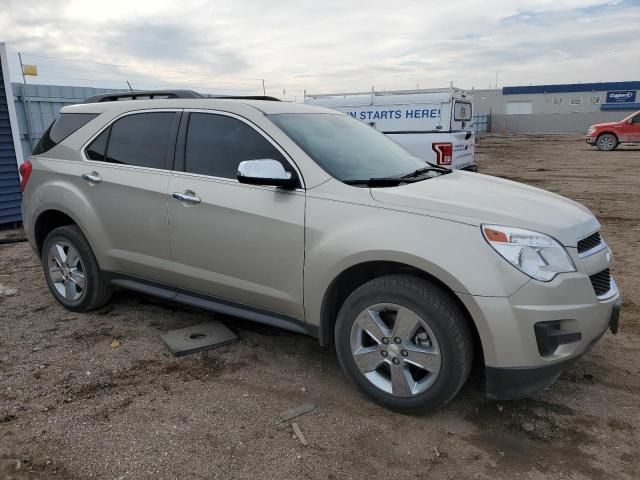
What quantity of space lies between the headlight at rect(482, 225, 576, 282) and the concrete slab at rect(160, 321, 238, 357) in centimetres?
225

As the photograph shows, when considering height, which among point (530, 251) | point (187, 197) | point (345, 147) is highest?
point (345, 147)

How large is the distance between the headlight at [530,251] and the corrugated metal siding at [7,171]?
7.96 meters

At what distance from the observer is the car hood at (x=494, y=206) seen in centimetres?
280

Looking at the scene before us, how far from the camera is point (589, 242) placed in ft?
9.95

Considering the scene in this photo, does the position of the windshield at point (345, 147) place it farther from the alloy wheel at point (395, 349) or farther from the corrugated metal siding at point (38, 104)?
the corrugated metal siding at point (38, 104)

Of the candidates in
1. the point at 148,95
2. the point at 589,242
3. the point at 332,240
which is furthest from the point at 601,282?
the point at 148,95

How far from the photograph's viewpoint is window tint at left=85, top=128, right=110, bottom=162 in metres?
4.30

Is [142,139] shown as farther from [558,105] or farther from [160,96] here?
[558,105]

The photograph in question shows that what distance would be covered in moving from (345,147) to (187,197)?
3.83ft

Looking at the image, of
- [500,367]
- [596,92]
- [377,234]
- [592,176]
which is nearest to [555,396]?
[500,367]

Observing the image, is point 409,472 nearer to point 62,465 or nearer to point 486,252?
point 486,252

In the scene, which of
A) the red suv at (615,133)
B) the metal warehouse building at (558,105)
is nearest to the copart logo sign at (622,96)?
the metal warehouse building at (558,105)

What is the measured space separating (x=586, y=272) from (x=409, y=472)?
140 cm

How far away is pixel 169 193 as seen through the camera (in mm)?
3793
